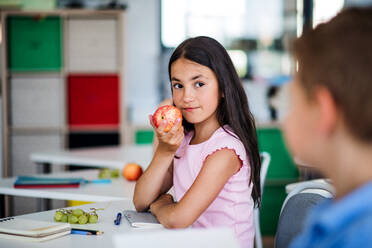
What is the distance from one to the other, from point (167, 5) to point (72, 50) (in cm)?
121

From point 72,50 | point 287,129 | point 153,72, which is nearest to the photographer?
point 287,129

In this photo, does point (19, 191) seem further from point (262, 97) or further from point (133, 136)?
point (262, 97)

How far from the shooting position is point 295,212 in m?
1.41

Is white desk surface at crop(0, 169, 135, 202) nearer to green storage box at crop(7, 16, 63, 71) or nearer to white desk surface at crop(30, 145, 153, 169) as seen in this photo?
white desk surface at crop(30, 145, 153, 169)

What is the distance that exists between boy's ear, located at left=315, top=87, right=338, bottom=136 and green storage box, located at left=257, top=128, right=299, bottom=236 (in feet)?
12.6

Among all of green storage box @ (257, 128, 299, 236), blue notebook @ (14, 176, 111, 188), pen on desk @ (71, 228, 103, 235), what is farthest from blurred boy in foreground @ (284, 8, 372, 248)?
green storage box @ (257, 128, 299, 236)

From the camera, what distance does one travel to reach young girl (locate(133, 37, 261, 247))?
1.60 metres

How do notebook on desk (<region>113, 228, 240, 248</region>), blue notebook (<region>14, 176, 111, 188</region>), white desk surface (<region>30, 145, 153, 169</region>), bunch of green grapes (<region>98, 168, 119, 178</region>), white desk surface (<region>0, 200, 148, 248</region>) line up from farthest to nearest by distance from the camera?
white desk surface (<region>30, 145, 153, 169</region>) < bunch of green grapes (<region>98, 168, 119, 178</region>) < blue notebook (<region>14, 176, 111, 188</region>) < white desk surface (<region>0, 200, 148, 248</region>) < notebook on desk (<region>113, 228, 240, 248</region>)

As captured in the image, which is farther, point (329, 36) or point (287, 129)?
point (287, 129)

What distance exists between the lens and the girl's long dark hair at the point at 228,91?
1664 mm

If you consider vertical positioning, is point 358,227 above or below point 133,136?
above

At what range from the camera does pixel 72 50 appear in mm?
4395

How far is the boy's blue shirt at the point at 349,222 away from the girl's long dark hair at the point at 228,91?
3.06 ft

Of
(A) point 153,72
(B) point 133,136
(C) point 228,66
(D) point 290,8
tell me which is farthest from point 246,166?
(D) point 290,8
